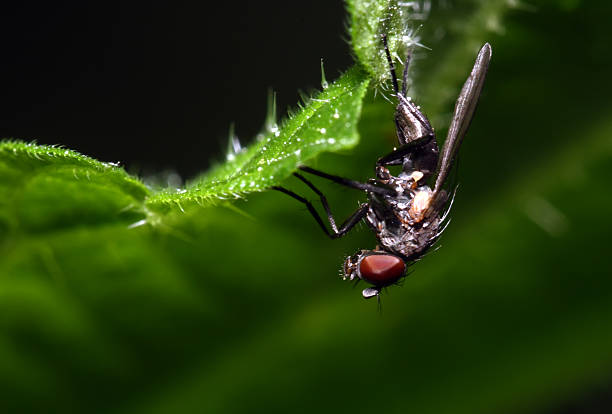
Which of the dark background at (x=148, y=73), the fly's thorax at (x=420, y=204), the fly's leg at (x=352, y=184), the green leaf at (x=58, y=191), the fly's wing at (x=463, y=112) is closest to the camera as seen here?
the green leaf at (x=58, y=191)

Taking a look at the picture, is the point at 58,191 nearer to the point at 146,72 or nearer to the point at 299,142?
the point at 299,142

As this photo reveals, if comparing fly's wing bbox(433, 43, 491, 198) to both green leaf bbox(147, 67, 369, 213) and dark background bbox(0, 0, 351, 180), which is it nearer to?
green leaf bbox(147, 67, 369, 213)

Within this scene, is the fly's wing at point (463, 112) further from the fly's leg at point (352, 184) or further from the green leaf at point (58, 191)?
the green leaf at point (58, 191)

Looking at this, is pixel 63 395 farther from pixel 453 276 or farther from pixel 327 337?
pixel 453 276

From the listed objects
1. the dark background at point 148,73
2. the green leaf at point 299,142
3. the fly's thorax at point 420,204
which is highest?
the dark background at point 148,73

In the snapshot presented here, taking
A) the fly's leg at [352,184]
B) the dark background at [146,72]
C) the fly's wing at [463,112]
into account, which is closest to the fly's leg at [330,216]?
the fly's leg at [352,184]

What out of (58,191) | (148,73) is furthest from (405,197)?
(148,73)
